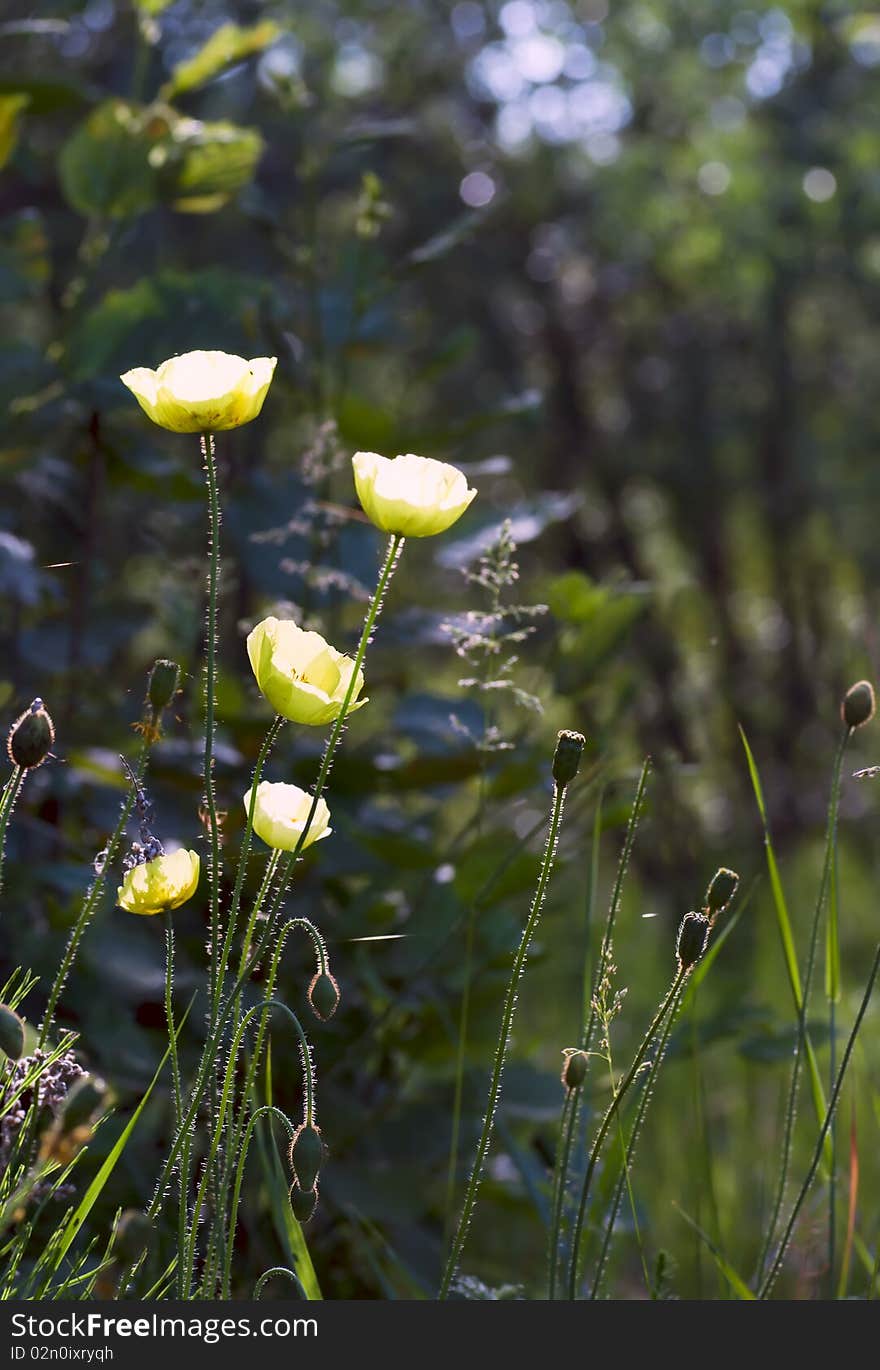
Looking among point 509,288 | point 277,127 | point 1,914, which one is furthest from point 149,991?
point 509,288

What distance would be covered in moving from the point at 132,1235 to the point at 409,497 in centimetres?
72

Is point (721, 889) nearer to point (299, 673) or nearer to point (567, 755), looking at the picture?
point (567, 755)

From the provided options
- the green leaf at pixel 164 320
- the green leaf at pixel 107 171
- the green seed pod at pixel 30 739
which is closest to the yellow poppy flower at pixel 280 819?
the green seed pod at pixel 30 739

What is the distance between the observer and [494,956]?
1.54m

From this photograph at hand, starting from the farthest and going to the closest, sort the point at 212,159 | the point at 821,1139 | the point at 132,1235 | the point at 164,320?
the point at 212,159, the point at 164,320, the point at 132,1235, the point at 821,1139

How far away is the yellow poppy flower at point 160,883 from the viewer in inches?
36.4

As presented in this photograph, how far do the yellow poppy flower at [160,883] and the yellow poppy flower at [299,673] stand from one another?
13 centimetres

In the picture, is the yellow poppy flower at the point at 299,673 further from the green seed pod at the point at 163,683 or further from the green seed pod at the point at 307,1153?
the green seed pod at the point at 307,1153

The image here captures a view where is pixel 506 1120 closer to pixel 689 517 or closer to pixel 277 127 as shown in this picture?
pixel 277 127

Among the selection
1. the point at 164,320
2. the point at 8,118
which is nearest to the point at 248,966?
the point at 164,320

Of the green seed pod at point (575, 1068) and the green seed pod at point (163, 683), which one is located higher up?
the green seed pod at point (163, 683)

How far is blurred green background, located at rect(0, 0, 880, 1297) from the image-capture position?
1565mm

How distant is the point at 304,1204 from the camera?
95cm

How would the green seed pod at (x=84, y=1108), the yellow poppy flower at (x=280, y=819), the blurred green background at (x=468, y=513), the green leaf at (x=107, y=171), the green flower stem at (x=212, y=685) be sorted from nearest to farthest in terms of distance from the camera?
the green flower stem at (x=212, y=685) < the yellow poppy flower at (x=280, y=819) < the green seed pod at (x=84, y=1108) < the blurred green background at (x=468, y=513) < the green leaf at (x=107, y=171)
